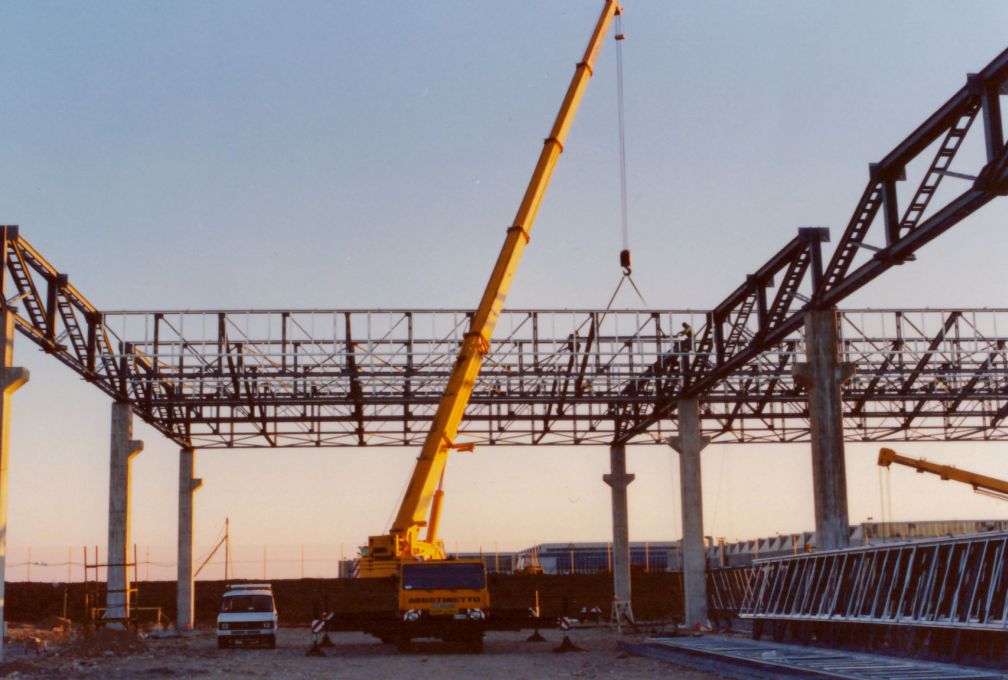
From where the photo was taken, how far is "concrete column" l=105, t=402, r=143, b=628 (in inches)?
1663

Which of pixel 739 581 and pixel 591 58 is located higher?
pixel 591 58

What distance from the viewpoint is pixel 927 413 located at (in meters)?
48.7

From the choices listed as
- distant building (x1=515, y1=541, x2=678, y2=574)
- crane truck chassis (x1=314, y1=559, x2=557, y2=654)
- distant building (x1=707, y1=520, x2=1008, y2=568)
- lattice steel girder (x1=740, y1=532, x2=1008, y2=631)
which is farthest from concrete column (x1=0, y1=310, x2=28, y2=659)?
distant building (x1=515, y1=541, x2=678, y2=574)

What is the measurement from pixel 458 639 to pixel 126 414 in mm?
16549

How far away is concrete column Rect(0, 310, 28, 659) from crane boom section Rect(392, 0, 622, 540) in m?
9.33

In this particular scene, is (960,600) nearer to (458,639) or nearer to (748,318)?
(458,639)

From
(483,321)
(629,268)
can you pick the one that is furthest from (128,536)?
(629,268)

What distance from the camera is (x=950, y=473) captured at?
43844mm

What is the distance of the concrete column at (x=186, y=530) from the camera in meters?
51.3

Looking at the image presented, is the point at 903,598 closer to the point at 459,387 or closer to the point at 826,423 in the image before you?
the point at 826,423

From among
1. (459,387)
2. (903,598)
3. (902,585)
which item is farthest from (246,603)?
(903,598)

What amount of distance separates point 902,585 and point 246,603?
794 inches

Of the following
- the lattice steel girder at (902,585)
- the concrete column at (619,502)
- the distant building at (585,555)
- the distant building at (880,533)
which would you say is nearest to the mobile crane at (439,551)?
the lattice steel girder at (902,585)

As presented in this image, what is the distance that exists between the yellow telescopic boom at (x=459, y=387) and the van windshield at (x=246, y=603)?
Result: 18.0 feet
